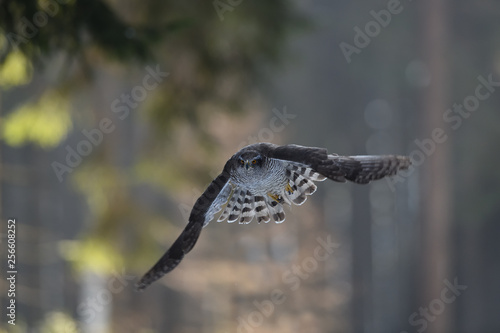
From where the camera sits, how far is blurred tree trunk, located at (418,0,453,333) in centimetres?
1156

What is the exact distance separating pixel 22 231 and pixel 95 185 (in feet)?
18.7

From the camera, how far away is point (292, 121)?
611 inches

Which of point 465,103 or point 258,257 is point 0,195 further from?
point 465,103

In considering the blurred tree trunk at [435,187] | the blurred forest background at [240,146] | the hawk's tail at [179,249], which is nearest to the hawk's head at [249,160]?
the hawk's tail at [179,249]

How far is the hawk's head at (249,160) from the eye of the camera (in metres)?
1.85

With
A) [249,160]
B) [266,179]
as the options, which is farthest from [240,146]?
[249,160]

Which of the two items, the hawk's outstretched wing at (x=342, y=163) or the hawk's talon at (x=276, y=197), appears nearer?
Result: the hawk's outstretched wing at (x=342, y=163)

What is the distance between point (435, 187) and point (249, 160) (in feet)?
34.1

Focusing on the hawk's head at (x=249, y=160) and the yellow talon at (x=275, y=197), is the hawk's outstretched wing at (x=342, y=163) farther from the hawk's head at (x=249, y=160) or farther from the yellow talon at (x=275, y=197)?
the yellow talon at (x=275, y=197)

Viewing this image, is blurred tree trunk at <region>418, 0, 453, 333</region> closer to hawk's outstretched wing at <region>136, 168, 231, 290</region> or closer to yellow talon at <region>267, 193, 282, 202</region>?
yellow talon at <region>267, 193, 282, 202</region>

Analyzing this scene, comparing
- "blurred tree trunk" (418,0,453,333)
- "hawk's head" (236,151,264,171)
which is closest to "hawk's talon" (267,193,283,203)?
"hawk's head" (236,151,264,171)

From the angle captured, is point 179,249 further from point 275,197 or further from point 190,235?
point 275,197

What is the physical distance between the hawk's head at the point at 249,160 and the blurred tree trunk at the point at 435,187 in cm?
1029

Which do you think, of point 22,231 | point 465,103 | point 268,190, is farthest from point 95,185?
point 465,103
